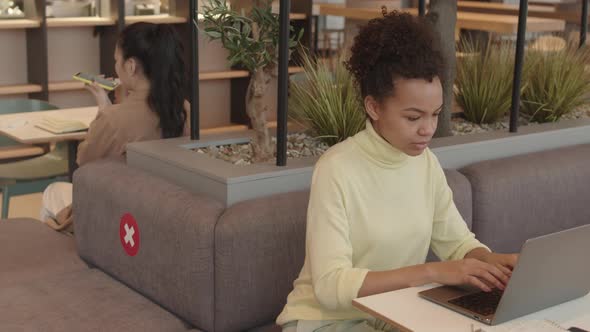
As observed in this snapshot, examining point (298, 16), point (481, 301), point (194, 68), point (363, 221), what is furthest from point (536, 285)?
point (298, 16)

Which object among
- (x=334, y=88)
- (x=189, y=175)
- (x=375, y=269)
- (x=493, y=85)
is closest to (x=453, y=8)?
(x=493, y=85)

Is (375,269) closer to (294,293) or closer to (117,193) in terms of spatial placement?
(294,293)

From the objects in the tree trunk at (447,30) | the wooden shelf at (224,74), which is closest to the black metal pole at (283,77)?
the tree trunk at (447,30)

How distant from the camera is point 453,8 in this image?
11.9 feet

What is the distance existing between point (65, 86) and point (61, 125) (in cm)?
209

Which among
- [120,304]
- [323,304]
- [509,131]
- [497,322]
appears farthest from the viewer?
[509,131]

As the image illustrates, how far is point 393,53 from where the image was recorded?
210cm

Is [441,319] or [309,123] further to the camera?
[309,123]

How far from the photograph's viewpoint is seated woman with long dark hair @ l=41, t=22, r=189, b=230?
3516 millimetres

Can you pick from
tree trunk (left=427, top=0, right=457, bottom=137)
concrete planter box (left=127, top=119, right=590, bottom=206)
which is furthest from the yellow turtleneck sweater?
tree trunk (left=427, top=0, right=457, bottom=137)

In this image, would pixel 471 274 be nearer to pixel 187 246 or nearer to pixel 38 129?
pixel 187 246

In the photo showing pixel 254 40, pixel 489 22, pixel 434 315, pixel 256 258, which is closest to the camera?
pixel 434 315

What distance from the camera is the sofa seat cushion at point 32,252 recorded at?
9.87 ft

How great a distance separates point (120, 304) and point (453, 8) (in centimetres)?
185
